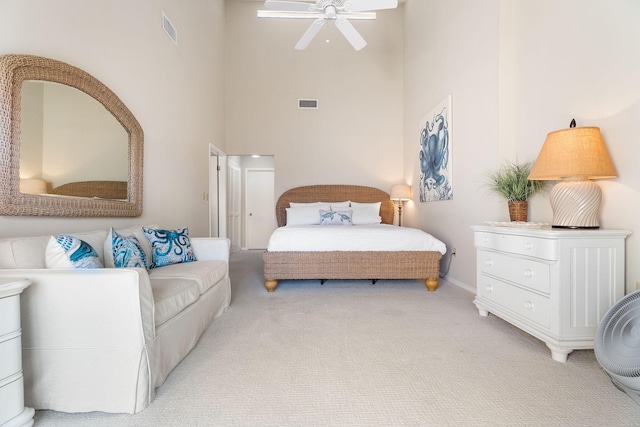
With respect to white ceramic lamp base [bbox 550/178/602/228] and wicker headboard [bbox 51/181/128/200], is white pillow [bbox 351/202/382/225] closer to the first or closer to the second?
white ceramic lamp base [bbox 550/178/602/228]

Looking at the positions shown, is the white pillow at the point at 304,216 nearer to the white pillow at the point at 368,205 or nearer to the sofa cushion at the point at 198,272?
the white pillow at the point at 368,205

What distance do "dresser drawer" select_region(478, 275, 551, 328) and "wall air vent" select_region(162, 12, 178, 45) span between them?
3.99m

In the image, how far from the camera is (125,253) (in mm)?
1805

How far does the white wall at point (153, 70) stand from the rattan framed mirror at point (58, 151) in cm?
7

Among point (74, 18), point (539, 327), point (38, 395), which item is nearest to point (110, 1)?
point (74, 18)

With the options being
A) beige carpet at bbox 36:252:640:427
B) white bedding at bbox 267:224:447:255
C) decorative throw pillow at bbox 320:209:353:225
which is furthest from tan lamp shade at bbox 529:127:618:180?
decorative throw pillow at bbox 320:209:353:225

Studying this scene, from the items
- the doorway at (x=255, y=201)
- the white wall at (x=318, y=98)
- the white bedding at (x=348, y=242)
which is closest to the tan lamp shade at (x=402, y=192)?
the white wall at (x=318, y=98)

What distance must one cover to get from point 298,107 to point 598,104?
4.27 m

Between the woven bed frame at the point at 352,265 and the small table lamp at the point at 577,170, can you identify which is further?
the woven bed frame at the point at 352,265

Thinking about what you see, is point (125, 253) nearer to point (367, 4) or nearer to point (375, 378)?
point (375, 378)

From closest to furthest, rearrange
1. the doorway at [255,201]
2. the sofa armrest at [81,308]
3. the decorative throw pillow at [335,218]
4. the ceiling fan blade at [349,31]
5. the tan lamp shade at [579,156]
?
the sofa armrest at [81,308], the tan lamp shade at [579,156], the ceiling fan blade at [349,31], the decorative throw pillow at [335,218], the doorway at [255,201]

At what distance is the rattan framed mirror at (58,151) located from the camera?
151 cm

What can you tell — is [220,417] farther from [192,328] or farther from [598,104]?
[598,104]

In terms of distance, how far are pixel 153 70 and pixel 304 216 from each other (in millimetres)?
2644
